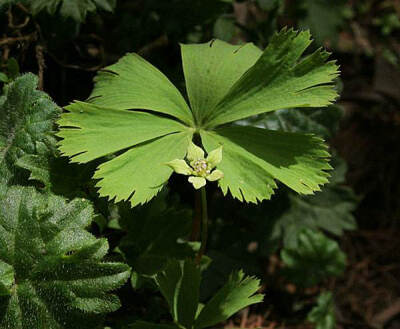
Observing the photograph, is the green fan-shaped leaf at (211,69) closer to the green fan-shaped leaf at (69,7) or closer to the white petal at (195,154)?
the white petal at (195,154)

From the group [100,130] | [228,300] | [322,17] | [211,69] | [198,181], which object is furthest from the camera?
[322,17]

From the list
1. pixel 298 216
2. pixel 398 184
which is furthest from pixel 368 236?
pixel 298 216

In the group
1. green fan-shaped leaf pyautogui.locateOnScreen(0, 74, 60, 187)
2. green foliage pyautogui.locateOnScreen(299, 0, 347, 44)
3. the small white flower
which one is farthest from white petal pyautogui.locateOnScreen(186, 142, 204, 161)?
green foliage pyautogui.locateOnScreen(299, 0, 347, 44)

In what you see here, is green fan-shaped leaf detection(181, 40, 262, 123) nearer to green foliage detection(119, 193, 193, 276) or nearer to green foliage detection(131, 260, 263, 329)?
Result: green foliage detection(119, 193, 193, 276)

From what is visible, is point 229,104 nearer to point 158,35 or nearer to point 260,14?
point 158,35

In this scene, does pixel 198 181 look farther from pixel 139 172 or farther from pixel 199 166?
pixel 139 172

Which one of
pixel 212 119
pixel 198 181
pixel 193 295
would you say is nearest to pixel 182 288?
pixel 193 295
